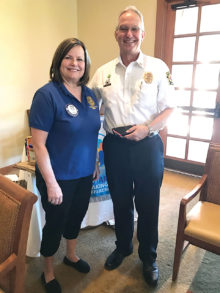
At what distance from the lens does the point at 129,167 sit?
55.5 inches

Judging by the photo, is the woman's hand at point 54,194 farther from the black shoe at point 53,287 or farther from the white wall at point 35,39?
the white wall at point 35,39

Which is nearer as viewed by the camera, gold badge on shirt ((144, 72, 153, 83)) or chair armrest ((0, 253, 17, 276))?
chair armrest ((0, 253, 17, 276))

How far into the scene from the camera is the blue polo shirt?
1115 mm

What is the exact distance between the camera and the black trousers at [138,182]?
137 cm

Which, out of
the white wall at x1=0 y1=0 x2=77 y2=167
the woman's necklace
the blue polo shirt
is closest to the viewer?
the blue polo shirt

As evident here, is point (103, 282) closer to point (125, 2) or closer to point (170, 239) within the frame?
point (170, 239)

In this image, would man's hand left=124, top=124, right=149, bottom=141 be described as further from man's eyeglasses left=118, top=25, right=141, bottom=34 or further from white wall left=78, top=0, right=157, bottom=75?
white wall left=78, top=0, right=157, bottom=75

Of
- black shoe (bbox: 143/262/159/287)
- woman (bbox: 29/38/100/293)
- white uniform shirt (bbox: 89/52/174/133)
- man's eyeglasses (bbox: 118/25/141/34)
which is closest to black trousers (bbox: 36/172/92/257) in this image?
woman (bbox: 29/38/100/293)

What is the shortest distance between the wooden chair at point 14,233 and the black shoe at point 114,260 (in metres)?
0.80

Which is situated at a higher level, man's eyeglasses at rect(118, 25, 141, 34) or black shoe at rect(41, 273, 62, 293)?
man's eyeglasses at rect(118, 25, 141, 34)

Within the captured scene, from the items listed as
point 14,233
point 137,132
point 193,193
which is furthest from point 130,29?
point 14,233

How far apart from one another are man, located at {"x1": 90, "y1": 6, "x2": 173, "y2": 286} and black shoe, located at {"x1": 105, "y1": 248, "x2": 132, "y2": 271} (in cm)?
21

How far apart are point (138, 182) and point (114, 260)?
0.59 meters

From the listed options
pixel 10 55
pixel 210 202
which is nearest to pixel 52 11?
pixel 10 55
